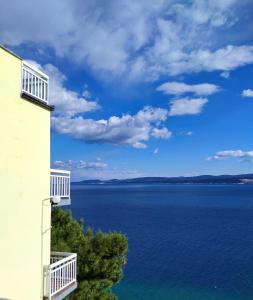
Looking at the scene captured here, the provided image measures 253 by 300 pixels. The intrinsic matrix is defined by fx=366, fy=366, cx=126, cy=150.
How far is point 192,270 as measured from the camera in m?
36.3

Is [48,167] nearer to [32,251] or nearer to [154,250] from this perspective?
[32,251]

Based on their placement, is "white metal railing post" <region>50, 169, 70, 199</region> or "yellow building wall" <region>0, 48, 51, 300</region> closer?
"yellow building wall" <region>0, 48, 51, 300</region>

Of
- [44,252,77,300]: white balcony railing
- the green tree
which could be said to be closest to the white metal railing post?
[44,252,77,300]: white balcony railing

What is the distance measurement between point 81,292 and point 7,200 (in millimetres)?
10070

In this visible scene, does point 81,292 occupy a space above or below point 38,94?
below

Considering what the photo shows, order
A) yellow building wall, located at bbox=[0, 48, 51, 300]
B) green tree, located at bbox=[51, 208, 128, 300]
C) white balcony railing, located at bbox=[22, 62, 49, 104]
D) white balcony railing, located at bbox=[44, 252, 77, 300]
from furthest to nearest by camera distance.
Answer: green tree, located at bbox=[51, 208, 128, 300], white balcony railing, located at bbox=[44, 252, 77, 300], white balcony railing, located at bbox=[22, 62, 49, 104], yellow building wall, located at bbox=[0, 48, 51, 300]

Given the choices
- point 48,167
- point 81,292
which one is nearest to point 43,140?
point 48,167

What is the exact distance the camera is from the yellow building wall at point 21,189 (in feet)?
28.0

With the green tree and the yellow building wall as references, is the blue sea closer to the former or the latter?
the green tree

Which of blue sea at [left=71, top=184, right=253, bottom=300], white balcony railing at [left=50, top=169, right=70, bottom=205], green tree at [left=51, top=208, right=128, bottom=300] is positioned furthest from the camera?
blue sea at [left=71, top=184, right=253, bottom=300]

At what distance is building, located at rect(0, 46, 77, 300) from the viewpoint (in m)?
8.58

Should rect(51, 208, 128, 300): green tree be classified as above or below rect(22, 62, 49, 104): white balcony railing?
below

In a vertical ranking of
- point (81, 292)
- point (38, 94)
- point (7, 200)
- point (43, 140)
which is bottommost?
point (81, 292)

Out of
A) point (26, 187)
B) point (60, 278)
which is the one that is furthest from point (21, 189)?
point (60, 278)
